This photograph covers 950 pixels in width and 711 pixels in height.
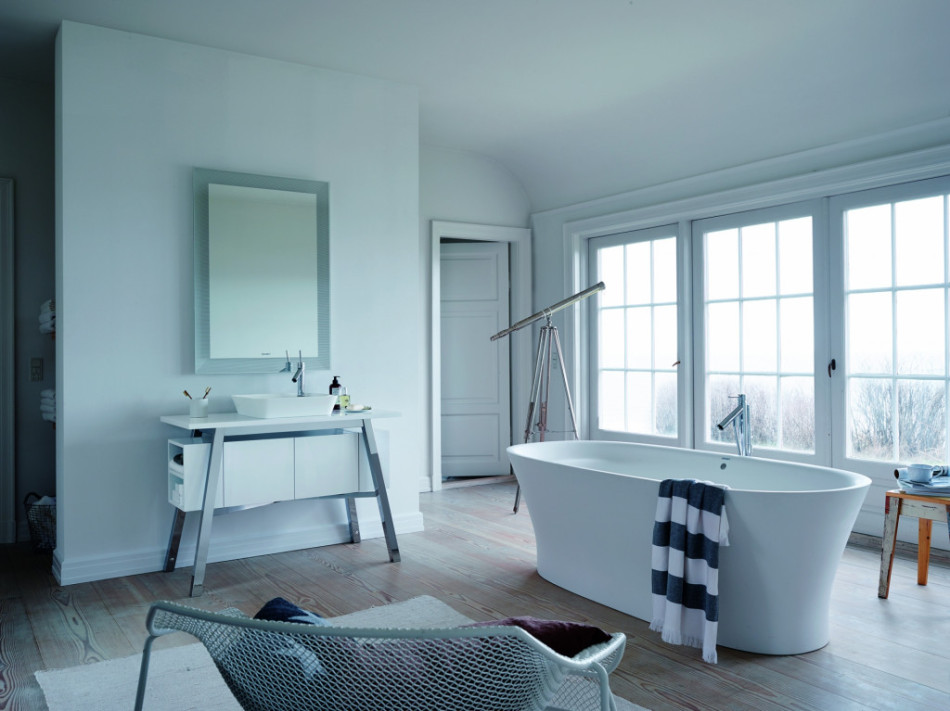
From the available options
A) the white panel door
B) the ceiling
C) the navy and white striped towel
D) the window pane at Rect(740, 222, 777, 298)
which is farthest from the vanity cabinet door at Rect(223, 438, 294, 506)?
the window pane at Rect(740, 222, 777, 298)

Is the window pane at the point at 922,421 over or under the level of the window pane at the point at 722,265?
under

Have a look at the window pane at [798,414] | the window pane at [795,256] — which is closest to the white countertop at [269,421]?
the window pane at [798,414]

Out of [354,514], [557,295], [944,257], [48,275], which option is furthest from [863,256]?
[48,275]

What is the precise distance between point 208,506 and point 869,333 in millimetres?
3636

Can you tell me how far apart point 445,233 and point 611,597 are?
3.50 metres

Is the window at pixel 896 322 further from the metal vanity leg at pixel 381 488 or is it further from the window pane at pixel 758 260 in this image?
the metal vanity leg at pixel 381 488

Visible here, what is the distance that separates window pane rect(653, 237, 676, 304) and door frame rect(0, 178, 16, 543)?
4161mm

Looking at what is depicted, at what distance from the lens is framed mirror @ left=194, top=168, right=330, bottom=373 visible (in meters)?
4.03

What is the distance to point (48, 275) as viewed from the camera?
4.62 m

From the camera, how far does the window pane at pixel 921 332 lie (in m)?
4.01

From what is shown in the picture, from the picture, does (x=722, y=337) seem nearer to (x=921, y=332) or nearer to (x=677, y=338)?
(x=677, y=338)

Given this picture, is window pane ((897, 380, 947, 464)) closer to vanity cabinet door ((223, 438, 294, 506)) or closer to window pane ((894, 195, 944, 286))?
window pane ((894, 195, 944, 286))

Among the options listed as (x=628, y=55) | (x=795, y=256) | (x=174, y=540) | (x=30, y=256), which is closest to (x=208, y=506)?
(x=174, y=540)

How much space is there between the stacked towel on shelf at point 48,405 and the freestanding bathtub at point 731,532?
8.13ft
